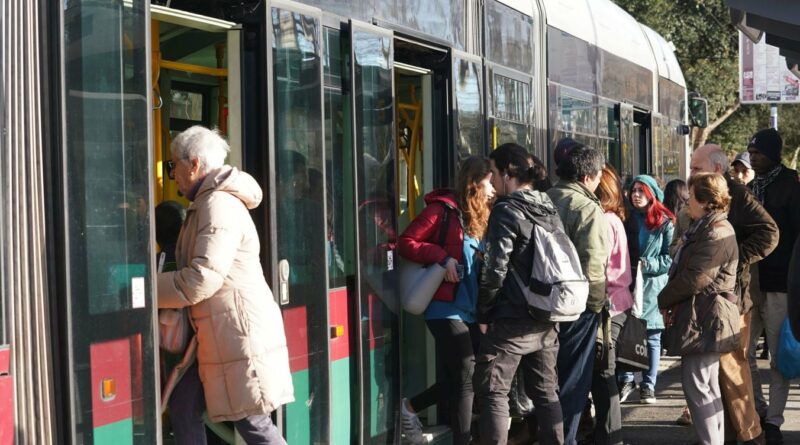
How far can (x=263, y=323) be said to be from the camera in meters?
4.76

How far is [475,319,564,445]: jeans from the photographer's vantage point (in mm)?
6320

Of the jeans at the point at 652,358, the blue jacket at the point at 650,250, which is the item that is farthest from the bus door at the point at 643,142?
the blue jacket at the point at 650,250

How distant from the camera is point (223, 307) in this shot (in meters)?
4.72

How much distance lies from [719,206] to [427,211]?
1.63 metres

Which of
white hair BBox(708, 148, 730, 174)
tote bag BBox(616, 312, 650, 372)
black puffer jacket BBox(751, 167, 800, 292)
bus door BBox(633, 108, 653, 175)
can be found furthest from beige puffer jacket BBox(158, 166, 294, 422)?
bus door BBox(633, 108, 653, 175)

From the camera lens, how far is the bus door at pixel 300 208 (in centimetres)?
531

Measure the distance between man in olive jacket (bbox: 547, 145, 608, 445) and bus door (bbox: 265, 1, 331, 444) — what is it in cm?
167

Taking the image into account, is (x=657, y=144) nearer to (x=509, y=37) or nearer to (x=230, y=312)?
(x=509, y=37)

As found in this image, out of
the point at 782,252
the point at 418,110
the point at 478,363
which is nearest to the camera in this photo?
the point at 478,363

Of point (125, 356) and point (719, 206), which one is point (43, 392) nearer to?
point (125, 356)

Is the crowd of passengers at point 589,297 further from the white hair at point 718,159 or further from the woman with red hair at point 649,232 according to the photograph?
the woman with red hair at point 649,232

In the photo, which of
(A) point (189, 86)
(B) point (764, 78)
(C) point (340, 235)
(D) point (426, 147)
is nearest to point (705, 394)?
(D) point (426, 147)

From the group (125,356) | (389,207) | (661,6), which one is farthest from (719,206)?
(661,6)

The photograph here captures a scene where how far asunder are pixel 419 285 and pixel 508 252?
24.2 inches
